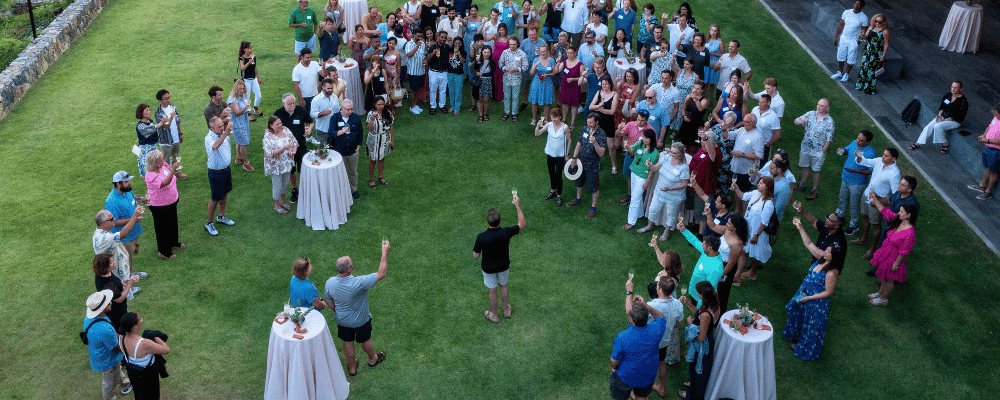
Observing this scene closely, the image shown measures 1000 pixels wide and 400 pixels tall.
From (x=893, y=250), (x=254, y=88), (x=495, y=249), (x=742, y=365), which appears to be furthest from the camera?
(x=254, y=88)

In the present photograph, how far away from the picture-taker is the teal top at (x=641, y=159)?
948 centimetres

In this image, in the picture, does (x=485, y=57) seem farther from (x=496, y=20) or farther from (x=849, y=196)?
(x=849, y=196)

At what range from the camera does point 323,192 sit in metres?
9.65

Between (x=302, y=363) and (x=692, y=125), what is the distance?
6222mm

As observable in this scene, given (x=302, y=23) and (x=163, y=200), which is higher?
(x=302, y=23)

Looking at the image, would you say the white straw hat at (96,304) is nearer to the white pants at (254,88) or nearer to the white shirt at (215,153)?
the white shirt at (215,153)

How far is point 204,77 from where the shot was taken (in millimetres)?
13852

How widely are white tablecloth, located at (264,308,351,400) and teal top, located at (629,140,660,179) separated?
4.55 metres

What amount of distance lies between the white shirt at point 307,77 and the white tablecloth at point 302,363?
5.61 meters

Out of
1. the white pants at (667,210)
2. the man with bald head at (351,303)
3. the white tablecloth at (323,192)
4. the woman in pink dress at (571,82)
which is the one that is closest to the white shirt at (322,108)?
the white tablecloth at (323,192)

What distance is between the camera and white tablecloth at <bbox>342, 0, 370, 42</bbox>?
14742 millimetres

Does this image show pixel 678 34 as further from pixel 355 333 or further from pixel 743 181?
pixel 355 333

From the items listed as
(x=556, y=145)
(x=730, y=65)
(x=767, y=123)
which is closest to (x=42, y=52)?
(x=556, y=145)

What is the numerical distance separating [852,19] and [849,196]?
552 centimetres
